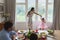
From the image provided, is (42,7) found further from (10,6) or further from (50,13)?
(10,6)

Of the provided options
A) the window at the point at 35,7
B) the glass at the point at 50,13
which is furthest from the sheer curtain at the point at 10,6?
the glass at the point at 50,13

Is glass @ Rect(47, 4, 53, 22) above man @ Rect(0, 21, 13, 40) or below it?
above

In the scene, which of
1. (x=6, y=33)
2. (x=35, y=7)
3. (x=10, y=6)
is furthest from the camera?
(x=35, y=7)

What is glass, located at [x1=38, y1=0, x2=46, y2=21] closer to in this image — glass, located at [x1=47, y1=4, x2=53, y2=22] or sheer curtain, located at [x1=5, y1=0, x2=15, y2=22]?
glass, located at [x1=47, y1=4, x2=53, y2=22]

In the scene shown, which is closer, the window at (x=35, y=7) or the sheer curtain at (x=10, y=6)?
the sheer curtain at (x=10, y=6)

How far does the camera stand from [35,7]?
566 cm

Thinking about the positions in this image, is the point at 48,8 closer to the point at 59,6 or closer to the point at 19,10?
the point at 59,6

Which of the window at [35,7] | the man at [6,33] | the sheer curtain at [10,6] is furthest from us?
the window at [35,7]

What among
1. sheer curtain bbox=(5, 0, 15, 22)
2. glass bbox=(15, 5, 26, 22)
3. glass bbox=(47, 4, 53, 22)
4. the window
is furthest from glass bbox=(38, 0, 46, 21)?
sheer curtain bbox=(5, 0, 15, 22)

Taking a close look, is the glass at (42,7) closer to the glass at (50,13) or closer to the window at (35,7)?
the window at (35,7)

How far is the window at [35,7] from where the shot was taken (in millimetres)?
5648

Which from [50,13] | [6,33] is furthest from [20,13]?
[6,33]

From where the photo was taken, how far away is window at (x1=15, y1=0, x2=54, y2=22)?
5648 millimetres

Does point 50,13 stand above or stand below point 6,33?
above
